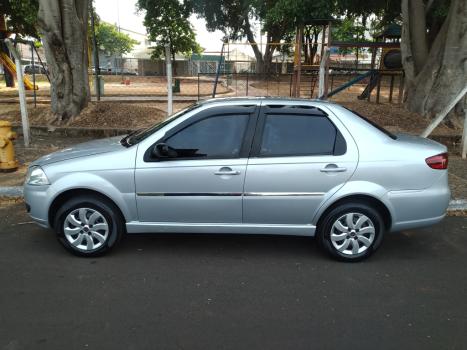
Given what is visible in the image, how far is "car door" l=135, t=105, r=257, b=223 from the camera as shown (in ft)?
13.9

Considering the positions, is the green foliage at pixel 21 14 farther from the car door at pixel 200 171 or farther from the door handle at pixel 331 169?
the door handle at pixel 331 169

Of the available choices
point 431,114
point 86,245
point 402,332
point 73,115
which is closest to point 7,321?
point 86,245

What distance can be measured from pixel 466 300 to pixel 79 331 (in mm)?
3150

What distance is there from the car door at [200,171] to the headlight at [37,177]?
95 centimetres

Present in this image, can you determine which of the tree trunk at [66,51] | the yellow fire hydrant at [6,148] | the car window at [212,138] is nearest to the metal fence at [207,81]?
the tree trunk at [66,51]

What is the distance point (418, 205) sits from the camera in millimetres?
4320

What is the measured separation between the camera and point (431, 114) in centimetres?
1066

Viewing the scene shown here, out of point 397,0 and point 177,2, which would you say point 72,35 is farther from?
point 177,2

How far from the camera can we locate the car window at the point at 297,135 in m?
4.33

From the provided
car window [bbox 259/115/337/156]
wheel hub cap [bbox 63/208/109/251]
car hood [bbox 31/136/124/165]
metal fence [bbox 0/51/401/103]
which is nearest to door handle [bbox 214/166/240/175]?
car window [bbox 259/115/337/156]

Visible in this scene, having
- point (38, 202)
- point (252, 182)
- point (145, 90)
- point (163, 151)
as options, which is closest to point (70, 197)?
point (38, 202)

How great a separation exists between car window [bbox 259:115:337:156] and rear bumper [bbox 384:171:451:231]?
Answer: 81cm

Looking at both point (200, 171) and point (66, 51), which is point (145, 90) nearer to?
point (66, 51)

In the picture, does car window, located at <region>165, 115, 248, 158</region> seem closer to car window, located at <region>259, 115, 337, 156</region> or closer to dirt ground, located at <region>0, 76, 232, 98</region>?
car window, located at <region>259, 115, 337, 156</region>
